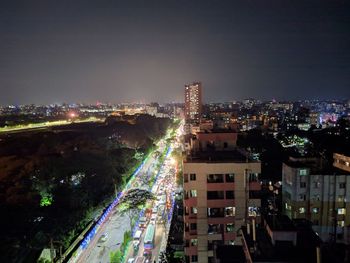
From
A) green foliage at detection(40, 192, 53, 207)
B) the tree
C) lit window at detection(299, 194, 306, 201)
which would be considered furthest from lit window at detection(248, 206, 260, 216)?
green foliage at detection(40, 192, 53, 207)

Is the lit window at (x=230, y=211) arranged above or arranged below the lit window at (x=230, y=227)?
above

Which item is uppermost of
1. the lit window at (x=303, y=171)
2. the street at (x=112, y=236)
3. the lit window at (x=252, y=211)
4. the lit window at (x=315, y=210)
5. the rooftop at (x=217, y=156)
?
the rooftop at (x=217, y=156)

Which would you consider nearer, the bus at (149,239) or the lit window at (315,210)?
the lit window at (315,210)

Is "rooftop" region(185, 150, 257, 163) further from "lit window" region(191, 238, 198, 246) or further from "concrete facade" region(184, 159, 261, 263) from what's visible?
"lit window" region(191, 238, 198, 246)

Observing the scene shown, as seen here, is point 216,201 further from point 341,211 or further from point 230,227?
point 341,211

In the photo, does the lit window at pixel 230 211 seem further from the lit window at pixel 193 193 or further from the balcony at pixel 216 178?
the lit window at pixel 193 193

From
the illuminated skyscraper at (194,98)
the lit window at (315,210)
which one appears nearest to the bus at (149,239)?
the lit window at (315,210)
